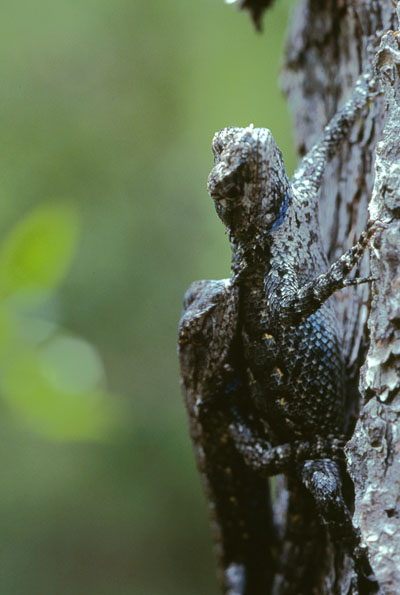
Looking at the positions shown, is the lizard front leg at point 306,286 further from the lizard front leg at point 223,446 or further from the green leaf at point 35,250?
the green leaf at point 35,250

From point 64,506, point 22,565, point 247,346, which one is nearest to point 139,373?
point 64,506

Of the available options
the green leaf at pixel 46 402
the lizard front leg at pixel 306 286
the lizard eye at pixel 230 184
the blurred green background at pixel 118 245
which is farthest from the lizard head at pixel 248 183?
the blurred green background at pixel 118 245

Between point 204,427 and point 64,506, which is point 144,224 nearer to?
point 64,506

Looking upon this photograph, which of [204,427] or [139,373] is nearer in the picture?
[204,427]

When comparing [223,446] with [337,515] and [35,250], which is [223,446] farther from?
[35,250]

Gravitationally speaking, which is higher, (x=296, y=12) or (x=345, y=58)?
(x=296, y=12)
